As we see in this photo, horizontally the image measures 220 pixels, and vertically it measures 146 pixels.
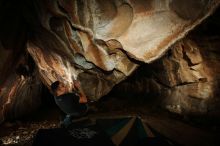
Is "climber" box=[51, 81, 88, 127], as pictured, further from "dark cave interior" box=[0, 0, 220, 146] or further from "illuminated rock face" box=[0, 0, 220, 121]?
"dark cave interior" box=[0, 0, 220, 146]

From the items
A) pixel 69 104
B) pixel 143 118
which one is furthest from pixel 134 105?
pixel 69 104

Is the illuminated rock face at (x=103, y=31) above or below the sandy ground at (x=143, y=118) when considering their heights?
above

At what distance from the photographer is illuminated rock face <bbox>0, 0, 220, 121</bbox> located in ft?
15.6

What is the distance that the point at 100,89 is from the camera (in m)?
7.68

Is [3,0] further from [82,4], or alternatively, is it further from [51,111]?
[51,111]

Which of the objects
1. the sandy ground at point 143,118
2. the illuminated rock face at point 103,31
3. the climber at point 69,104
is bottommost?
the sandy ground at point 143,118

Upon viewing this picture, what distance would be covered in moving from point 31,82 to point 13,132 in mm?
1988

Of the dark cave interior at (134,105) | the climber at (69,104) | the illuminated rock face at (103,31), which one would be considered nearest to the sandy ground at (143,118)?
the dark cave interior at (134,105)

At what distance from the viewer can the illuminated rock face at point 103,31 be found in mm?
4750

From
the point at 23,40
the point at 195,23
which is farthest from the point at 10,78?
the point at 195,23

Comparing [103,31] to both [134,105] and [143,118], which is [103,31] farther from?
[134,105]

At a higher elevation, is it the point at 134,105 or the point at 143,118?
the point at 134,105

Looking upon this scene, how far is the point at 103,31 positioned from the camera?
5383mm

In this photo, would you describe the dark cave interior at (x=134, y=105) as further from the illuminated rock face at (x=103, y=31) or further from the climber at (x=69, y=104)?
the climber at (x=69, y=104)
